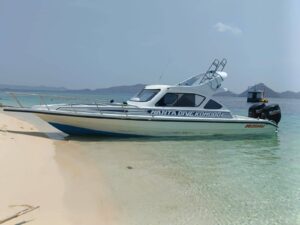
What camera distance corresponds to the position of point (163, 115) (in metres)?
14.5

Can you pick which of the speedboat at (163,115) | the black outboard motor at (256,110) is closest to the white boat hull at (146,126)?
the speedboat at (163,115)

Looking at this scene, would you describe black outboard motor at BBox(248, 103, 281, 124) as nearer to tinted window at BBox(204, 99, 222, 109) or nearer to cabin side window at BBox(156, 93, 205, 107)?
tinted window at BBox(204, 99, 222, 109)

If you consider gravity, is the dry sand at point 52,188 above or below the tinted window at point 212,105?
below

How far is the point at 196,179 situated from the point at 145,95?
7.60m

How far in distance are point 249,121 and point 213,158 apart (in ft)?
18.7

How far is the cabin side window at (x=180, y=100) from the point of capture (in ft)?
48.5

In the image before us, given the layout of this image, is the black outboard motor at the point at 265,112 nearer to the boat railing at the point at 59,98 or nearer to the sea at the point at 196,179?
the sea at the point at 196,179

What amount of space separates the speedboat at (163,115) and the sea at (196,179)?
46 centimetres

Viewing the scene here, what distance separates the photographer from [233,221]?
5566mm

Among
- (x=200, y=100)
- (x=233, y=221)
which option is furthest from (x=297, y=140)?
(x=233, y=221)

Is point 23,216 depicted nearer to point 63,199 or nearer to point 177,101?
point 63,199

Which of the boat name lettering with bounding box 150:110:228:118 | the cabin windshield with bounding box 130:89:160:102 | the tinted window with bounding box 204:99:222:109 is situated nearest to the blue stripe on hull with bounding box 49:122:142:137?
the boat name lettering with bounding box 150:110:228:118

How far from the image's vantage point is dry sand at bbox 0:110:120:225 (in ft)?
17.2

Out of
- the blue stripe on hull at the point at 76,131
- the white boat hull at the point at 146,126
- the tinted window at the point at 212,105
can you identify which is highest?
the tinted window at the point at 212,105
